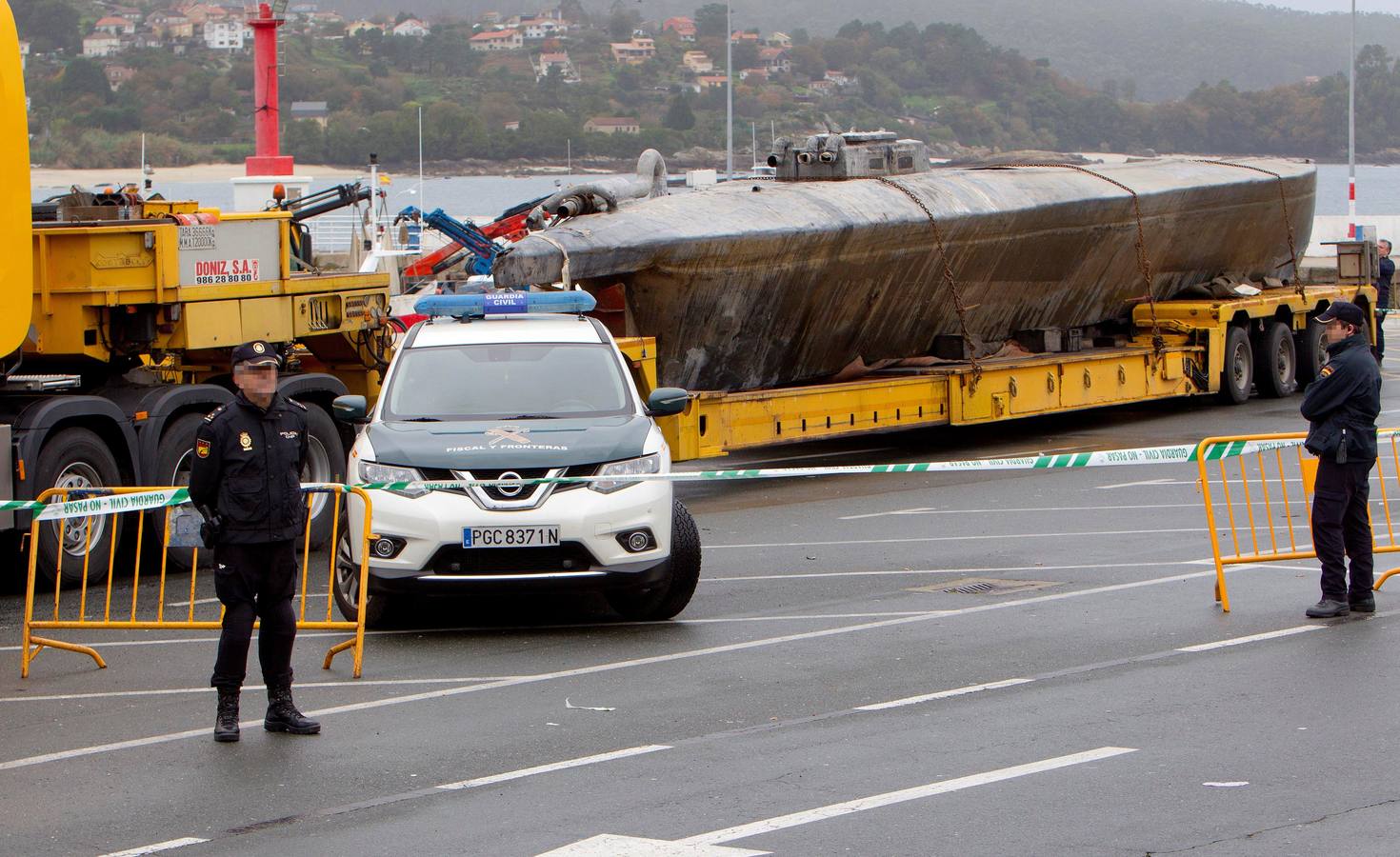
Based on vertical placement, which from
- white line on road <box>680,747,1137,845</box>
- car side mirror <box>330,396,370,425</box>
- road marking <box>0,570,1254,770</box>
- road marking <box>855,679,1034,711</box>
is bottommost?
road marking <box>0,570,1254,770</box>

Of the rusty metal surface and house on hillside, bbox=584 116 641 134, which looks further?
house on hillside, bbox=584 116 641 134

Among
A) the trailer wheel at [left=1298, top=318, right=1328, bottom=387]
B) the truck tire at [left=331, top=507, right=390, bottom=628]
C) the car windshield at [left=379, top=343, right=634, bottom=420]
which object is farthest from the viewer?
the trailer wheel at [left=1298, top=318, right=1328, bottom=387]

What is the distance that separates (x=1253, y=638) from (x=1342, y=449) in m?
1.31

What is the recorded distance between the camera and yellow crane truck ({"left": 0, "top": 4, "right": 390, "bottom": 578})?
12.5 meters

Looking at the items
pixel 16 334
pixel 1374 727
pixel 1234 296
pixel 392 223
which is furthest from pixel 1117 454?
pixel 392 223

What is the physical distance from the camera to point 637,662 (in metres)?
10.2

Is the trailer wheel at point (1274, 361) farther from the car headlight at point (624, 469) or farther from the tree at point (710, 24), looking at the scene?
the tree at point (710, 24)

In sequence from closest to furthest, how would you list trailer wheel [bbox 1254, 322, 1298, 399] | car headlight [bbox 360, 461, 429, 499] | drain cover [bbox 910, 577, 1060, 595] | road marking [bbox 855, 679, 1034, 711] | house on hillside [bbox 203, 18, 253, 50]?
road marking [bbox 855, 679, 1034, 711] → car headlight [bbox 360, 461, 429, 499] → drain cover [bbox 910, 577, 1060, 595] → trailer wheel [bbox 1254, 322, 1298, 399] → house on hillside [bbox 203, 18, 253, 50]

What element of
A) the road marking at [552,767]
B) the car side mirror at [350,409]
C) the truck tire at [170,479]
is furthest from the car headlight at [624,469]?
the truck tire at [170,479]

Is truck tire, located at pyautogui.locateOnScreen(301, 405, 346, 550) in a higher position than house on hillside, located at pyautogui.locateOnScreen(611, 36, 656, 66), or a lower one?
lower

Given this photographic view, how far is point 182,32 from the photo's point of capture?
14050cm

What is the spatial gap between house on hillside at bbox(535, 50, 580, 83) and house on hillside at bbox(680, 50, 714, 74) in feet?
27.3

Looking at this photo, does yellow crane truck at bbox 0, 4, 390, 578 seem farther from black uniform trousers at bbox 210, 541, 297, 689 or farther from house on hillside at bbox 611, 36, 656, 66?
house on hillside at bbox 611, 36, 656, 66

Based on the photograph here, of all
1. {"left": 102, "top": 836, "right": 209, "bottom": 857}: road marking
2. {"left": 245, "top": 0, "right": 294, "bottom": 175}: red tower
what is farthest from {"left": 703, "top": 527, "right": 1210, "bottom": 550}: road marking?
{"left": 245, "top": 0, "right": 294, "bottom": 175}: red tower
